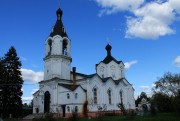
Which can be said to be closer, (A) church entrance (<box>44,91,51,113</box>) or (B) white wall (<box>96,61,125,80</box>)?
(A) church entrance (<box>44,91,51,113</box>)

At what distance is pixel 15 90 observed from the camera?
Result: 38.2 metres

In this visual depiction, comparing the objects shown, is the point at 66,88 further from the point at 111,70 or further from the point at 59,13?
the point at 59,13

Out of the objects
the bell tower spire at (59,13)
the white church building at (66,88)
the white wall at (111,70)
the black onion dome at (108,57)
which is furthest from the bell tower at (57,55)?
the black onion dome at (108,57)

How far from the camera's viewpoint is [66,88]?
133 feet

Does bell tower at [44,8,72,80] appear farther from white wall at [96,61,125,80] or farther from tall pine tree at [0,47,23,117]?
white wall at [96,61,125,80]

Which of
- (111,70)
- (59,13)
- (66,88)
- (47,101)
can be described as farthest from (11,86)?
(111,70)

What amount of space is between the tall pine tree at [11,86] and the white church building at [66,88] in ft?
18.7

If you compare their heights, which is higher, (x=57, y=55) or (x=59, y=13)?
(x=59, y=13)

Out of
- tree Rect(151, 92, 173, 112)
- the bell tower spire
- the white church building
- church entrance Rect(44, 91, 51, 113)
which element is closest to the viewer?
tree Rect(151, 92, 173, 112)

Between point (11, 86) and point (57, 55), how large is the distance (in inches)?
402

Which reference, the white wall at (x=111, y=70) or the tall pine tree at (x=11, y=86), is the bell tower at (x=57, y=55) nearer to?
the tall pine tree at (x=11, y=86)

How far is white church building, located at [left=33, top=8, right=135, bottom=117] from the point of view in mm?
40438

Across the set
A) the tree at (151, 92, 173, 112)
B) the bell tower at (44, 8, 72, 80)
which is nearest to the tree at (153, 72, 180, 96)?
the tree at (151, 92, 173, 112)

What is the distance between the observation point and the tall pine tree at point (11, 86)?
37188 millimetres
